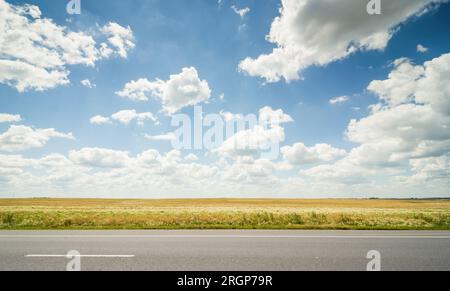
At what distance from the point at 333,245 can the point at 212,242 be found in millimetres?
4040

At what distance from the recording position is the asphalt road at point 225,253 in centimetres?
628

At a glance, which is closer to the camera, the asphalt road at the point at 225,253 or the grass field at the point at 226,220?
the asphalt road at the point at 225,253

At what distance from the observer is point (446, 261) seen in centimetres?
675

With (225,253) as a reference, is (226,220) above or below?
below

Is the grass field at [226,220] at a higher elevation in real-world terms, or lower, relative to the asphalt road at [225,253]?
lower

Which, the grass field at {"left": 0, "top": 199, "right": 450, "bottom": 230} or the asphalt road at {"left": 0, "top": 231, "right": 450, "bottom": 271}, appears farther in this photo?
the grass field at {"left": 0, "top": 199, "right": 450, "bottom": 230}

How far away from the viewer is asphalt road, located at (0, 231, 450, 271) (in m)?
6.28

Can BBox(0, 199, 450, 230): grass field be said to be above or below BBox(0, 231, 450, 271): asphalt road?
below

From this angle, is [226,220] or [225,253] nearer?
[225,253]

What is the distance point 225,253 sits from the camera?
7383 mm
